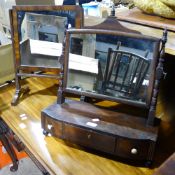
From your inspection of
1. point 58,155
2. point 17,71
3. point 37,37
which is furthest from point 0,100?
point 58,155

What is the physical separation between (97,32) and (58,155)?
1.35 ft

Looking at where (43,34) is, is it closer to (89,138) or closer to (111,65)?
(111,65)

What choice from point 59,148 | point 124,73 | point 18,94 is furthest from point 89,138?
point 18,94

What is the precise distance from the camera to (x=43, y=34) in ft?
3.25

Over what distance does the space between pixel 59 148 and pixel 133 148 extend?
25 cm

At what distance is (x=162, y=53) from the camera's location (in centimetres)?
71

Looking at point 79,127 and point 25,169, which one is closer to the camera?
point 79,127

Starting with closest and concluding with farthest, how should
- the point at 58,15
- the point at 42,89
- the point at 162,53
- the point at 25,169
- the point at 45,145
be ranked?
the point at 162,53 < the point at 45,145 < the point at 58,15 < the point at 42,89 < the point at 25,169

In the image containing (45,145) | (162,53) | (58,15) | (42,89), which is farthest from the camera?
(42,89)

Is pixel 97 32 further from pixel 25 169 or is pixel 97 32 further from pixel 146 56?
pixel 25 169

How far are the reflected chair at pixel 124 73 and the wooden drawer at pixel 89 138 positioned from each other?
0.15 m

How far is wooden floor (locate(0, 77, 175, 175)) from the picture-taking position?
74 centimetres

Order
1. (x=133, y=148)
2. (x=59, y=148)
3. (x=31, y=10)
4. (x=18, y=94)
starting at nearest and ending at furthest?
(x=133, y=148)
(x=59, y=148)
(x=31, y=10)
(x=18, y=94)

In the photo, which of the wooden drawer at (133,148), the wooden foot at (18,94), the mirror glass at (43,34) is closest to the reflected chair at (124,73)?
the wooden drawer at (133,148)
